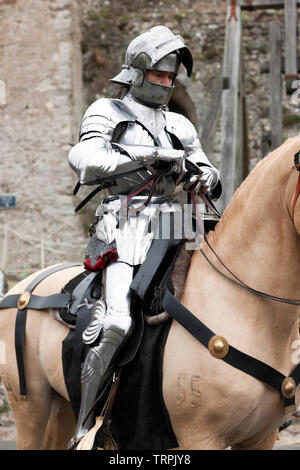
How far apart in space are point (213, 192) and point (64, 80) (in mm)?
9968

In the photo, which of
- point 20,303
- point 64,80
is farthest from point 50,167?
point 20,303

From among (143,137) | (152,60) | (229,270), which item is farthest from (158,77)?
(229,270)

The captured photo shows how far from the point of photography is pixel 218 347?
126 inches

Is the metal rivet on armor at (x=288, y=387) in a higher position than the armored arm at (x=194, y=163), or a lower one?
lower

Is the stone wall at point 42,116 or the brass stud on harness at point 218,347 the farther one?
the stone wall at point 42,116

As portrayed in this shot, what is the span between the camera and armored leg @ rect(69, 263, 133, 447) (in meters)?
3.40

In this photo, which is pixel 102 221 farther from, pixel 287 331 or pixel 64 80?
pixel 64 80

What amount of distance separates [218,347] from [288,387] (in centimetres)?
37

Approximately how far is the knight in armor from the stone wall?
9515 millimetres

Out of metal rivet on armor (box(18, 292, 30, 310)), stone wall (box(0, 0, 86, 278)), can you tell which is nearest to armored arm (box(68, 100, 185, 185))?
metal rivet on armor (box(18, 292, 30, 310))

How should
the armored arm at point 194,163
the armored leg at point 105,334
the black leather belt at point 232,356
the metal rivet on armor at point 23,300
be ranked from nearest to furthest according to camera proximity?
the black leather belt at point 232,356
the armored leg at point 105,334
the armored arm at point 194,163
the metal rivet on armor at point 23,300

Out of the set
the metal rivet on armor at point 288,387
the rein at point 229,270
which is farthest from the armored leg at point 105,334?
the metal rivet on armor at point 288,387

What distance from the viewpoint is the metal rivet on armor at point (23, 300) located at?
13.8 feet

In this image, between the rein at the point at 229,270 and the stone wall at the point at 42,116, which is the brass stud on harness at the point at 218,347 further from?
the stone wall at the point at 42,116
